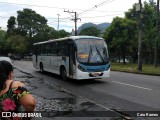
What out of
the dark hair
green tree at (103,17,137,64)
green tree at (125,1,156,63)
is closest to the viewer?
the dark hair

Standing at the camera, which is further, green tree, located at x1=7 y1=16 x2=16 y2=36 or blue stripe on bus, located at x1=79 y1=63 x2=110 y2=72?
green tree, located at x1=7 y1=16 x2=16 y2=36

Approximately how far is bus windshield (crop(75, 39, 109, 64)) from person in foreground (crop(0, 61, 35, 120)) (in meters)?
13.0

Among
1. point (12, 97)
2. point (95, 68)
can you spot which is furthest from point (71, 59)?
point (12, 97)

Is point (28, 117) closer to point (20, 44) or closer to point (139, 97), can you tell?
point (139, 97)

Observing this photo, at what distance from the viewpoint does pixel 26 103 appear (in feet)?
11.4

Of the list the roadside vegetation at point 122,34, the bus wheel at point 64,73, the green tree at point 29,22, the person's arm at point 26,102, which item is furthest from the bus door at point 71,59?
the green tree at point 29,22

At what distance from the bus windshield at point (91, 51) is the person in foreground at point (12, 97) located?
13.0 m

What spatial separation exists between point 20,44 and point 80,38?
6616cm

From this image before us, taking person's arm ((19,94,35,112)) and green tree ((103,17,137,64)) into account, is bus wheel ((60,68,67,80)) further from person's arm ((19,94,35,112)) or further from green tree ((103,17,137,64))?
green tree ((103,17,137,64))

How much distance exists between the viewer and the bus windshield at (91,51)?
16.7 metres

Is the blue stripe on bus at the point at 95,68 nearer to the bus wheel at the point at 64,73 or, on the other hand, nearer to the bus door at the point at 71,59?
the bus door at the point at 71,59

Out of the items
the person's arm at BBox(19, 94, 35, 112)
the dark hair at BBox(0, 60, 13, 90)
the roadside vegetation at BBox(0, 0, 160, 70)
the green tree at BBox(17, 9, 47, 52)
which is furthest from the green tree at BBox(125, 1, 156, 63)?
the person's arm at BBox(19, 94, 35, 112)

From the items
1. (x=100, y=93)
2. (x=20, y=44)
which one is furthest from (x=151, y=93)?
(x=20, y=44)

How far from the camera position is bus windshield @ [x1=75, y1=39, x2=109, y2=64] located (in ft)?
54.9
